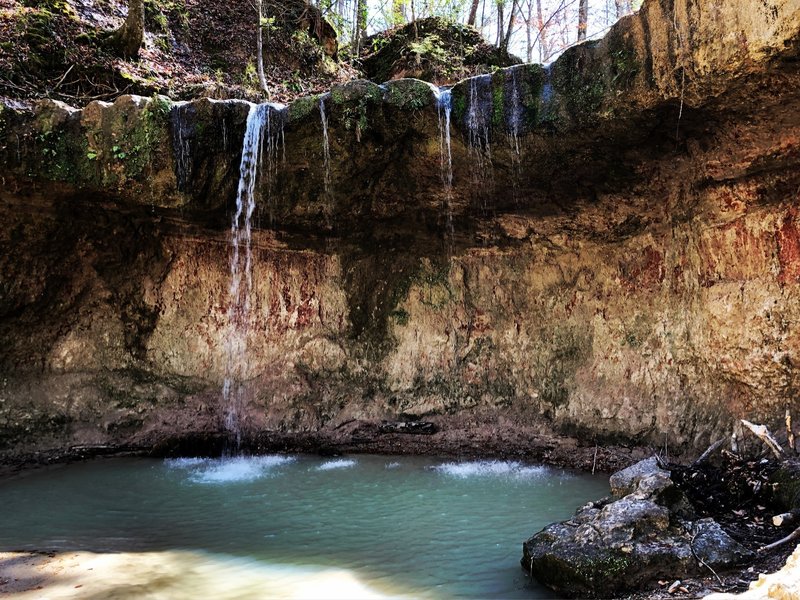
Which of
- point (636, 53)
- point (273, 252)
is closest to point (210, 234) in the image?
point (273, 252)

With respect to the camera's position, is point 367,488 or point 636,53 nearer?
point 636,53

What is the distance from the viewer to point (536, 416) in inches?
322

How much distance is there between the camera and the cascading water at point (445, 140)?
7113mm

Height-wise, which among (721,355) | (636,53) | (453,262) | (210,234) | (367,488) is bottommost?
(367,488)

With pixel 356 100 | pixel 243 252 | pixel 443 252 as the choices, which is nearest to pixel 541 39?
pixel 443 252

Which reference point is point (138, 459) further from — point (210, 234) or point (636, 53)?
Answer: point (636, 53)

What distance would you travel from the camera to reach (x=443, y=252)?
9.08m

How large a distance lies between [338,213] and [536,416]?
4092 millimetres

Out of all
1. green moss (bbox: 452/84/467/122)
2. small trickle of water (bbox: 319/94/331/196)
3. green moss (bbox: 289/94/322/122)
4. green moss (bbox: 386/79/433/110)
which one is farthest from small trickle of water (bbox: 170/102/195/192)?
green moss (bbox: 452/84/467/122)

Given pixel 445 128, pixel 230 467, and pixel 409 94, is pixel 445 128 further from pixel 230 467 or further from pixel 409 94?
pixel 230 467

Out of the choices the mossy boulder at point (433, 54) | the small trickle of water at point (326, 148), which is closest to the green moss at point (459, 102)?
the small trickle of water at point (326, 148)

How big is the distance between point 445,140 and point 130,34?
7.19 m

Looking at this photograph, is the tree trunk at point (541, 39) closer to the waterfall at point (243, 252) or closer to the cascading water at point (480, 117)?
the cascading water at point (480, 117)

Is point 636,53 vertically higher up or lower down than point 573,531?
higher up
